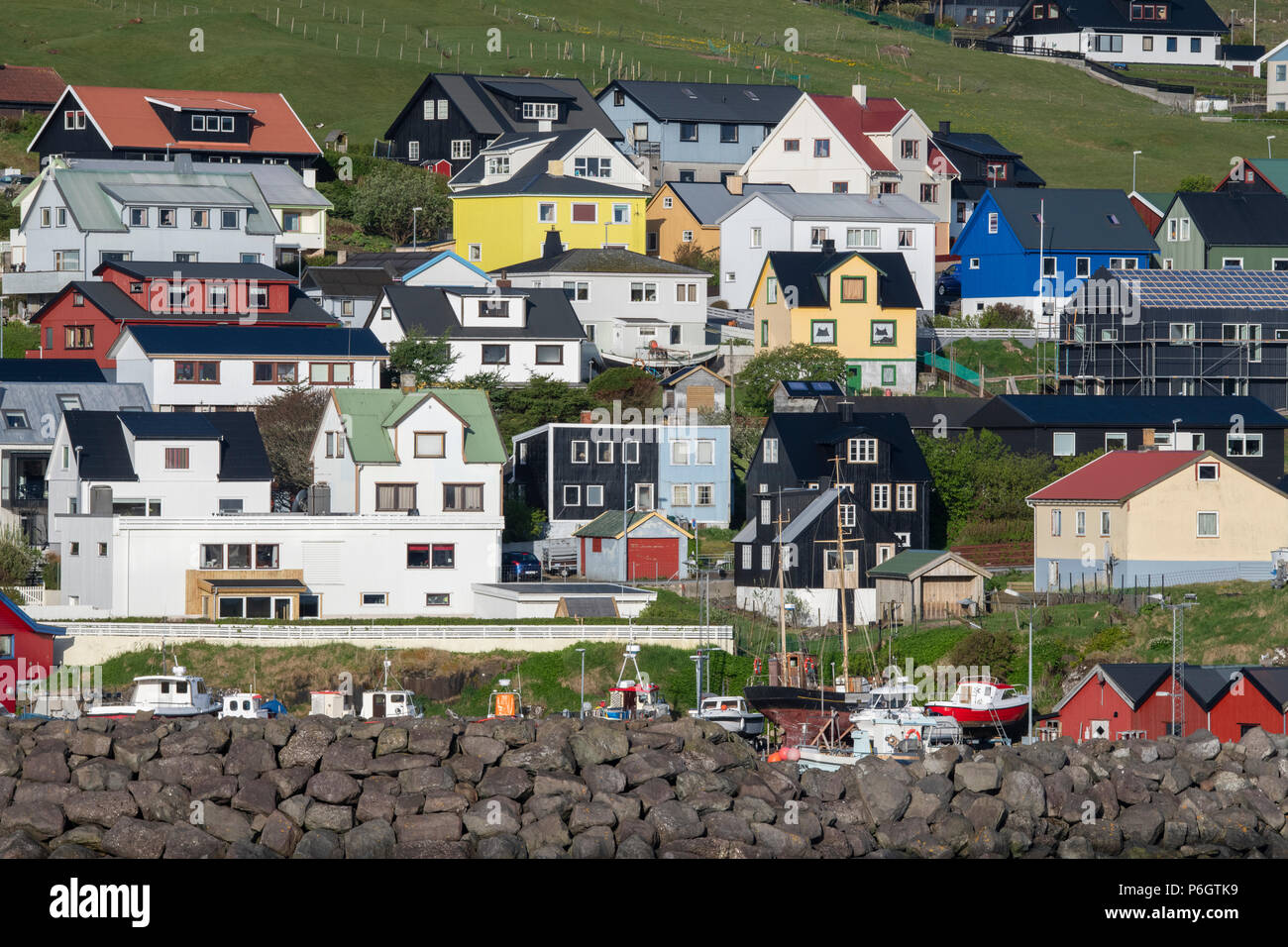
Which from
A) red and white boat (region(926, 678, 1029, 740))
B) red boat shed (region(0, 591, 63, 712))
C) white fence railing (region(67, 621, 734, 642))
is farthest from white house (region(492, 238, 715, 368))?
red and white boat (region(926, 678, 1029, 740))

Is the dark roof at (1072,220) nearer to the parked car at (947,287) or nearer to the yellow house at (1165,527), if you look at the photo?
the parked car at (947,287)

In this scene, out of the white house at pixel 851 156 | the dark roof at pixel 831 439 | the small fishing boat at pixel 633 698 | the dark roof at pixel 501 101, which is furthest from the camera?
the dark roof at pixel 501 101

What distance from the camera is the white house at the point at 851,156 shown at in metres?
95.0

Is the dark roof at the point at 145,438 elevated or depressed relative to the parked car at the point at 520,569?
elevated

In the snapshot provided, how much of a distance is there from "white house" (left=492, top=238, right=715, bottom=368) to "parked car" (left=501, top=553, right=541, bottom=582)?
19387mm

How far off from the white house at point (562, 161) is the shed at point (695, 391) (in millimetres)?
19277

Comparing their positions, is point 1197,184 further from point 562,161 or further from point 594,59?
point 594,59

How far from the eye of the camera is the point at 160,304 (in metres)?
76.9

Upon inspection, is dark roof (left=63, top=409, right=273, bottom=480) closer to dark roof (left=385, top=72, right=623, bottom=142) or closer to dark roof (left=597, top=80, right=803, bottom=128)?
dark roof (left=385, top=72, right=623, bottom=142)

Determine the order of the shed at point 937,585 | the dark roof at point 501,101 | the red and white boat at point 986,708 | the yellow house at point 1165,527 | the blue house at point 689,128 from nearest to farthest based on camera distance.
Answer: the red and white boat at point 986,708 → the shed at point 937,585 → the yellow house at point 1165,527 → the blue house at point 689,128 → the dark roof at point 501,101

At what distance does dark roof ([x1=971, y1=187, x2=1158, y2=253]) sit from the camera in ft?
292

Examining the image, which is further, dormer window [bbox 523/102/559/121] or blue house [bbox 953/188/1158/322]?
dormer window [bbox 523/102/559/121]

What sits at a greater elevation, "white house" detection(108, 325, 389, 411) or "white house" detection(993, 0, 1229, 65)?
"white house" detection(993, 0, 1229, 65)

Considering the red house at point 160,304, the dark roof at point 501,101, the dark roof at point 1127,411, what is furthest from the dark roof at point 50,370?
the dark roof at point 501,101
